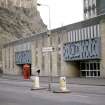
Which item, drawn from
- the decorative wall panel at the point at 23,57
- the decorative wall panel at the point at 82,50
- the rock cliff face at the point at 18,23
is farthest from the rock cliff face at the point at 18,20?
the decorative wall panel at the point at 82,50

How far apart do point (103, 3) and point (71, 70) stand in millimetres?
36341

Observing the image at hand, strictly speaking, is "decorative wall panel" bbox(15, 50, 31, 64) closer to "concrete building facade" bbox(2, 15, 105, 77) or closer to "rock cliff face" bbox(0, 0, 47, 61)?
"concrete building facade" bbox(2, 15, 105, 77)

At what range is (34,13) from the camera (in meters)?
182

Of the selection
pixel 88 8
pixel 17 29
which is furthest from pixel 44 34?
pixel 17 29

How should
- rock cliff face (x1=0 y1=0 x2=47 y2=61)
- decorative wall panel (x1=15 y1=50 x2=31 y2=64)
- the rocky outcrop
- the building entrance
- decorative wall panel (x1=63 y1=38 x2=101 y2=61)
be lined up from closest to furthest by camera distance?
decorative wall panel (x1=63 y1=38 x2=101 y2=61)
the building entrance
decorative wall panel (x1=15 y1=50 x2=31 y2=64)
the rocky outcrop
rock cliff face (x1=0 y1=0 x2=47 y2=61)

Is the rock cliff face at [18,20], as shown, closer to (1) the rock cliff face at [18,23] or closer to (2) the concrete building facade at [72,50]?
(1) the rock cliff face at [18,23]

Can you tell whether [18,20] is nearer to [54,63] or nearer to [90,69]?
[54,63]

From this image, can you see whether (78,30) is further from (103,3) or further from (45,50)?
(103,3)

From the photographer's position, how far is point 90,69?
6047cm

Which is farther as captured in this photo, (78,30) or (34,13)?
(34,13)

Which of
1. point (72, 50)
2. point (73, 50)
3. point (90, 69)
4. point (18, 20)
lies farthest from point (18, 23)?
point (90, 69)

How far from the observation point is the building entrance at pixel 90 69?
191 feet

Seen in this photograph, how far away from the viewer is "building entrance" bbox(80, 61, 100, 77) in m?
58.3

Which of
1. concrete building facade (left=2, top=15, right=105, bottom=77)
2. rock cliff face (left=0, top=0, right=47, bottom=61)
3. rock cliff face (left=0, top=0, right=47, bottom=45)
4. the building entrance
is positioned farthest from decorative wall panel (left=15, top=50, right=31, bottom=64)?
rock cliff face (left=0, top=0, right=47, bottom=61)
